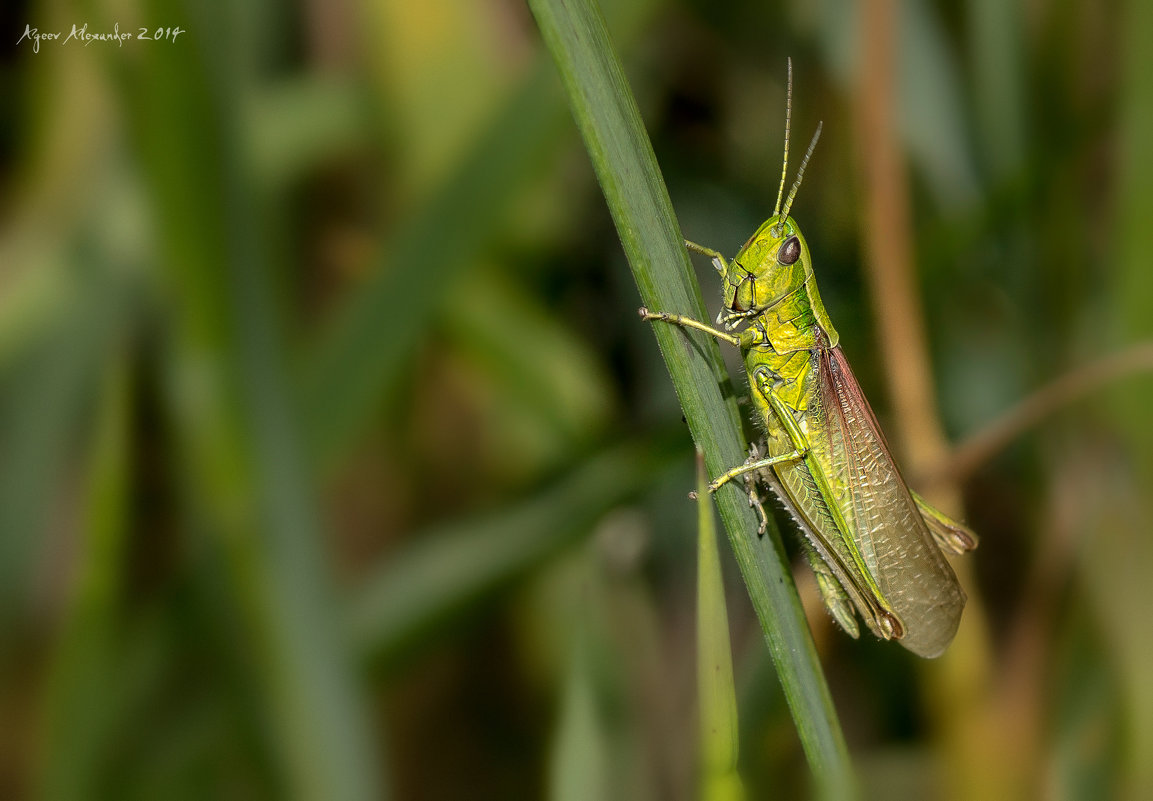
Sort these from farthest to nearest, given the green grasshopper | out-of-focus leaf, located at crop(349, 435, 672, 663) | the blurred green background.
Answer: out-of-focus leaf, located at crop(349, 435, 672, 663), the blurred green background, the green grasshopper

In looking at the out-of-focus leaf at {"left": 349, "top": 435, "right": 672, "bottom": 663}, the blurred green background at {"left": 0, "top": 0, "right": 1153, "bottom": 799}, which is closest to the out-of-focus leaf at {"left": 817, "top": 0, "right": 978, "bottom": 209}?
the blurred green background at {"left": 0, "top": 0, "right": 1153, "bottom": 799}

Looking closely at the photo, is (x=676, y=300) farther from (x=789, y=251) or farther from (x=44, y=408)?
(x=44, y=408)

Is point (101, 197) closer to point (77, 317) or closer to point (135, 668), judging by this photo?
point (77, 317)

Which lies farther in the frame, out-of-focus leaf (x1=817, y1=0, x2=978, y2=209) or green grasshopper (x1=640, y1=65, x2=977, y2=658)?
out-of-focus leaf (x1=817, y1=0, x2=978, y2=209)

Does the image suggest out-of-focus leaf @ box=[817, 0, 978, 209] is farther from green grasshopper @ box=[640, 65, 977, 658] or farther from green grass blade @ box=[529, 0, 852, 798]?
green grass blade @ box=[529, 0, 852, 798]

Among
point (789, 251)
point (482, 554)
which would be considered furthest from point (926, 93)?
point (482, 554)

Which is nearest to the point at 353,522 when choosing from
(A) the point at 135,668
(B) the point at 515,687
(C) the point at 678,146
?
(B) the point at 515,687

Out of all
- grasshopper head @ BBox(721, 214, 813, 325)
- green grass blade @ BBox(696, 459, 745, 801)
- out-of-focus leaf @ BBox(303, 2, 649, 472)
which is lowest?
green grass blade @ BBox(696, 459, 745, 801)

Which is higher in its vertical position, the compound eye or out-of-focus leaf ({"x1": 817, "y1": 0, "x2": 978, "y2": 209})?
out-of-focus leaf ({"x1": 817, "y1": 0, "x2": 978, "y2": 209})

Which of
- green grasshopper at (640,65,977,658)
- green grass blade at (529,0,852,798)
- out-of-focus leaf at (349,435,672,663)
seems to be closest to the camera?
green grass blade at (529,0,852,798)
